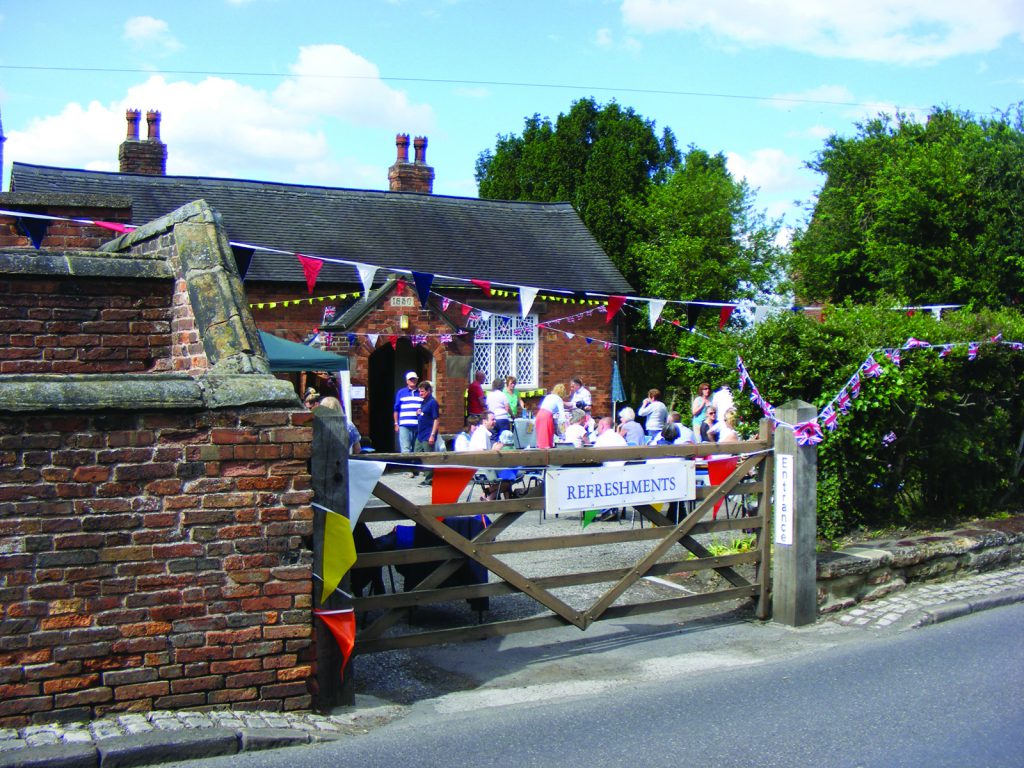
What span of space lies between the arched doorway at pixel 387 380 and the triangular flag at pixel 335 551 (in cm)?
1695

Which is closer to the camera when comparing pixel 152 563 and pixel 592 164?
pixel 152 563

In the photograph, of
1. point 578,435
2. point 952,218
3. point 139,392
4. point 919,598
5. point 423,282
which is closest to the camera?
point 139,392

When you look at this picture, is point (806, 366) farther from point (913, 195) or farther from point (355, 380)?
point (355, 380)

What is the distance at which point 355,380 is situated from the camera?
2109cm

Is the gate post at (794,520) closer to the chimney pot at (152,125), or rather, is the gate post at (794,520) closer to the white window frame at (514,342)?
the white window frame at (514,342)

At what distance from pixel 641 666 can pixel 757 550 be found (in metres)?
1.76

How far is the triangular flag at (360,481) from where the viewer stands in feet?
19.2

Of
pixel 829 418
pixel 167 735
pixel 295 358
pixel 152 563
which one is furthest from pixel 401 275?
pixel 167 735

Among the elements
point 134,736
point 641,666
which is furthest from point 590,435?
point 134,736

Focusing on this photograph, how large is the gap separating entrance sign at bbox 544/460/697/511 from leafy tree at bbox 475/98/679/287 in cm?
2716

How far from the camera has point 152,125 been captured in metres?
26.8

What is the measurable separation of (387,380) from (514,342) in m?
3.25

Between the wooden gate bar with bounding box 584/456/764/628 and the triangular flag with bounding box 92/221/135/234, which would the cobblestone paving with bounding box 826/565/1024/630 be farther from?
the triangular flag with bounding box 92/221/135/234

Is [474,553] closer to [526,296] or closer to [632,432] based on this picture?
[526,296]
